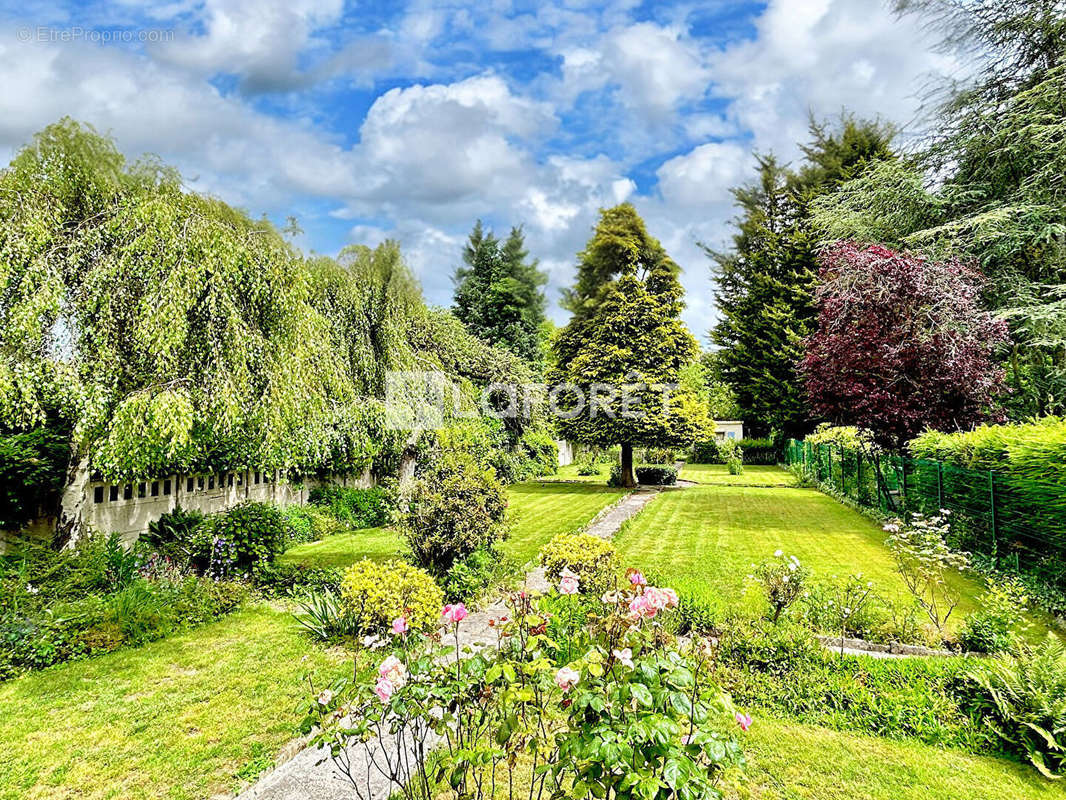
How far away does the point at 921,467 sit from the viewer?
10438 millimetres

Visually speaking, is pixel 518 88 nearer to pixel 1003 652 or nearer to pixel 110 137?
pixel 110 137

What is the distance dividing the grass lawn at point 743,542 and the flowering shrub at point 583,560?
26.0 inches

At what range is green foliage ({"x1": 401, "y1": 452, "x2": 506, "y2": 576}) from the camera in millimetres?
7199

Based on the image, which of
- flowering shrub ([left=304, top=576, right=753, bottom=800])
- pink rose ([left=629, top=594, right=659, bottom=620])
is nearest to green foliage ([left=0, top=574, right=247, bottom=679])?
flowering shrub ([left=304, top=576, right=753, bottom=800])

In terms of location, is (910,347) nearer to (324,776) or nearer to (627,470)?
(627,470)

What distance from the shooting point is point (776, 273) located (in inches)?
1196

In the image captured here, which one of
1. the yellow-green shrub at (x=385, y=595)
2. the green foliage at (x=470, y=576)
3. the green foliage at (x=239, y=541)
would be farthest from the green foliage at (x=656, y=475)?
the yellow-green shrub at (x=385, y=595)

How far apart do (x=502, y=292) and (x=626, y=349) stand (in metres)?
11.5

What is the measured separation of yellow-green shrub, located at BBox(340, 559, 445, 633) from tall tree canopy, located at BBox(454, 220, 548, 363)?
917 inches

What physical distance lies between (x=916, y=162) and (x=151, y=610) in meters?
19.1

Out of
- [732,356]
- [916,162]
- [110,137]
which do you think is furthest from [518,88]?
[732,356]

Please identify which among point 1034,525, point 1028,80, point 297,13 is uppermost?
point 1028,80

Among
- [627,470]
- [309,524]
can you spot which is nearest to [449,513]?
[309,524]

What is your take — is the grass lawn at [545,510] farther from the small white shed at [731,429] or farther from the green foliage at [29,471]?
the small white shed at [731,429]
